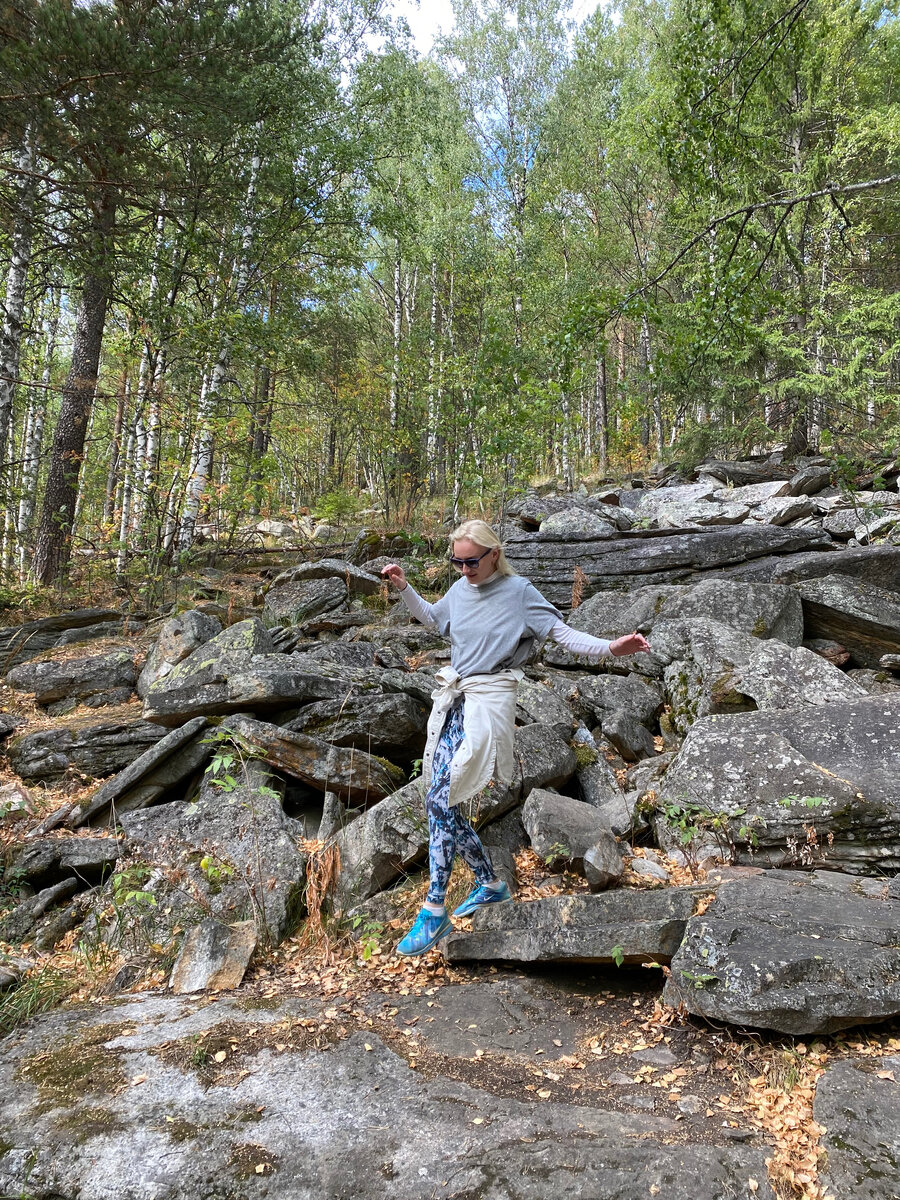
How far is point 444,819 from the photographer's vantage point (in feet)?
12.9

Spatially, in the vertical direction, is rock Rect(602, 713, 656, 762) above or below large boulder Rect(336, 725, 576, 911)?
above

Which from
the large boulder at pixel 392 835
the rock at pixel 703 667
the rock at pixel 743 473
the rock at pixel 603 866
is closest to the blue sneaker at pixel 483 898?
the rock at pixel 603 866

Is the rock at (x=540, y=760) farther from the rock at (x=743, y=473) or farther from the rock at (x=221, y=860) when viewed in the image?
the rock at (x=743, y=473)

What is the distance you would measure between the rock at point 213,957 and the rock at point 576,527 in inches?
307

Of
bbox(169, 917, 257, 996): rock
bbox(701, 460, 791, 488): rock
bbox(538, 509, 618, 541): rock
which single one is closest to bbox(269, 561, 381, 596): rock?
bbox(538, 509, 618, 541): rock

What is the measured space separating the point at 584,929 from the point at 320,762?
8.97ft

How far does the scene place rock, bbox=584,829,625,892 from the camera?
169 inches

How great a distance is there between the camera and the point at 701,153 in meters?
5.84

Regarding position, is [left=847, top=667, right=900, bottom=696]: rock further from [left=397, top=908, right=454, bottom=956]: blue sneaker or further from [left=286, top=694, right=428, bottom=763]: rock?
[left=397, top=908, right=454, bottom=956]: blue sneaker

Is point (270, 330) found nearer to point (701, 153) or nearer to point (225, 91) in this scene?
point (225, 91)

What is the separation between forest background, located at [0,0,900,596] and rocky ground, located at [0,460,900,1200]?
3167 millimetres

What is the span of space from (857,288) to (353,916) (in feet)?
55.4

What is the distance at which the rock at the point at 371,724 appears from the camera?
19.8ft

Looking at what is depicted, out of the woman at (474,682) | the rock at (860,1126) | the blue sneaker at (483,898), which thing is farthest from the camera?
the blue sneaker at (483,898)
